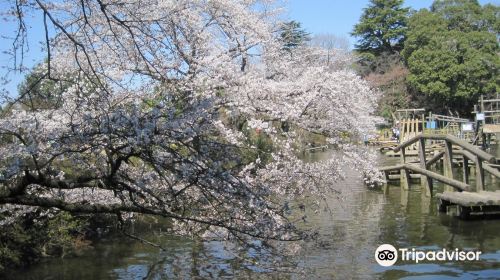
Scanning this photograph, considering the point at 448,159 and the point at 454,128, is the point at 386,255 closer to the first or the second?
the point at 448,159

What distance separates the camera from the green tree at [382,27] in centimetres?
4288

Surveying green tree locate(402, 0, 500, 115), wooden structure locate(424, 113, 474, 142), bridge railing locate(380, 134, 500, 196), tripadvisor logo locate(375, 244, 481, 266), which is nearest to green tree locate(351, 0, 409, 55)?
green tree locate(402, 0, 500, 115)

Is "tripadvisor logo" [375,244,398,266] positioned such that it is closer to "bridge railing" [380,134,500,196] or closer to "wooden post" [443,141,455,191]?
"bridge railing" [380,134,500,196]

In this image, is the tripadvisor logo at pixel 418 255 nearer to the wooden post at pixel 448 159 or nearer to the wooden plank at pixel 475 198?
the wooden plank at pixel 475 198

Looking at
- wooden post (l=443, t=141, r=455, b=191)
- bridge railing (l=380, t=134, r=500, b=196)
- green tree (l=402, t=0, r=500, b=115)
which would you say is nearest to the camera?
bridge railing (l=380, t=134, r=500, b=196)

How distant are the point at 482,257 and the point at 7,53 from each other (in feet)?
24.6

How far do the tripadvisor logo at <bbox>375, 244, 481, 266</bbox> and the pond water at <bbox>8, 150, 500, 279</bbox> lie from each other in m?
0.14

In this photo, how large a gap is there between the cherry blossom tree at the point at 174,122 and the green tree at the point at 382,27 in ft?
106

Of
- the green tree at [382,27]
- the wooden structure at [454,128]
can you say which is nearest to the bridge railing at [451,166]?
the wooden structure at [454,128]

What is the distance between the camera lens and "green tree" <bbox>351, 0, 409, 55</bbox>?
1688 inches

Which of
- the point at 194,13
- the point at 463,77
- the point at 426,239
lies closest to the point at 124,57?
the point at 194,13

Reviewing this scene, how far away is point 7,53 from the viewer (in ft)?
13.6

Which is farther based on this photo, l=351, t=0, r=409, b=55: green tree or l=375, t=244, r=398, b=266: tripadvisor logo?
l=351, t=0, r=409, b=55: green tree

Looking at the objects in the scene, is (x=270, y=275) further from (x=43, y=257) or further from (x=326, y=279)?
(x=43, y=257)
